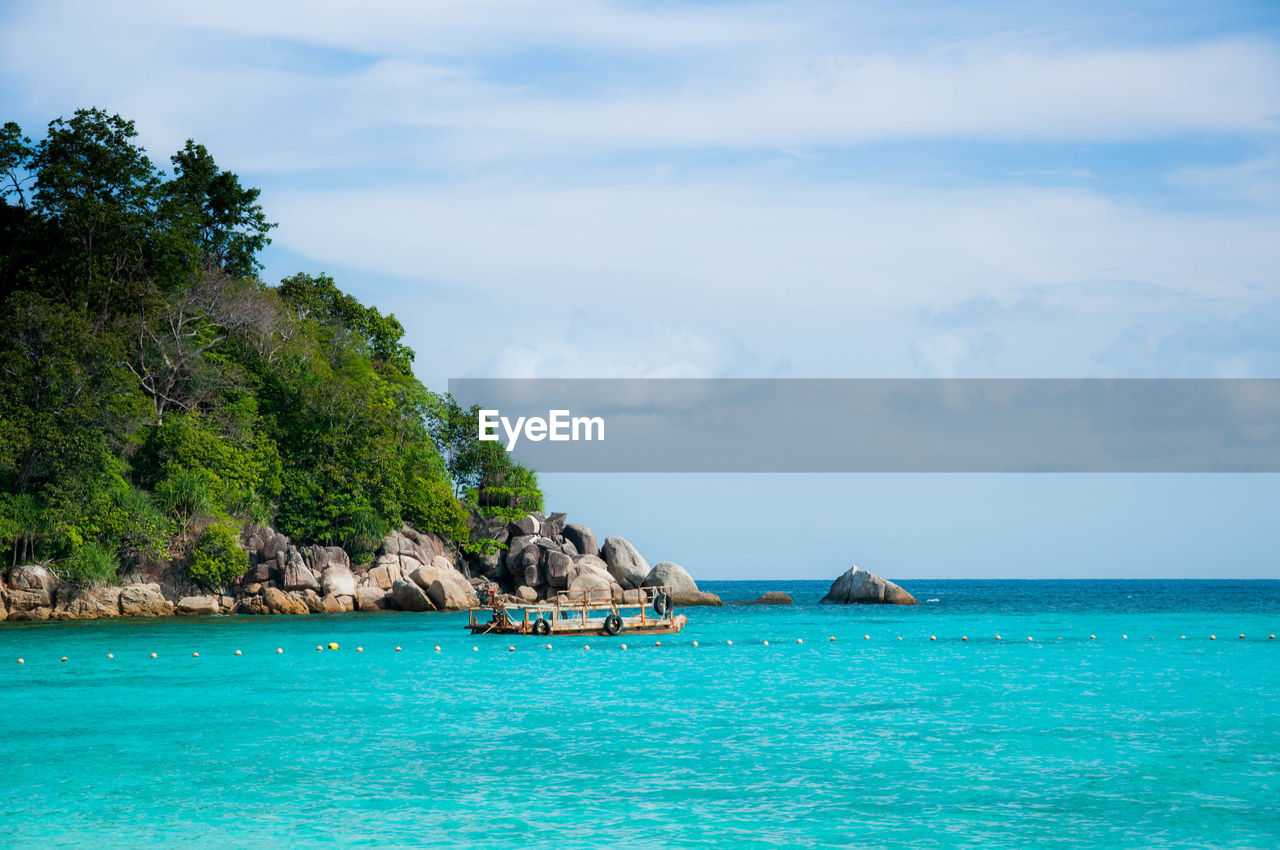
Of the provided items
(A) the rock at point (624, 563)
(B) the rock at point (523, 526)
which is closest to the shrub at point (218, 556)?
(B) the rock at point (523, 526)

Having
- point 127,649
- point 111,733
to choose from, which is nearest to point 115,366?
point 127,649

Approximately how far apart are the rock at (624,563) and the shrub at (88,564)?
96.8ft

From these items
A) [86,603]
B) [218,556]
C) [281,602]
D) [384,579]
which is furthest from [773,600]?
[86,603]

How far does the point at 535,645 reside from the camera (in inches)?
1666

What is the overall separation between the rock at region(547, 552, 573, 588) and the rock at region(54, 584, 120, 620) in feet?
76.0

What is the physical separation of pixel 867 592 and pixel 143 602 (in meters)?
49.2

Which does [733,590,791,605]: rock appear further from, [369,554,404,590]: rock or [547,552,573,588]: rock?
[369,554,404,590]: rock

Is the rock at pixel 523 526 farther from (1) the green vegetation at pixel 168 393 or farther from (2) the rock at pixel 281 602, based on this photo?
(2) the rock at pixel 281 602

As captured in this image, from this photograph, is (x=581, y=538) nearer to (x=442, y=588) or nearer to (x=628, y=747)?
(x=442, y=588)

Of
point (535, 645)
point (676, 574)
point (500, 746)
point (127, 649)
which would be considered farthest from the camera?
point (676, 574)

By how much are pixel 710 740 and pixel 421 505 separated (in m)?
44.7

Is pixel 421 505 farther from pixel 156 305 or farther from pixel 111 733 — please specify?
pixel 111 733

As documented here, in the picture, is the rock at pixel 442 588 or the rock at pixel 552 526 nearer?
the rock at pixel 442 588

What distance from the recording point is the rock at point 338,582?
187 feet
